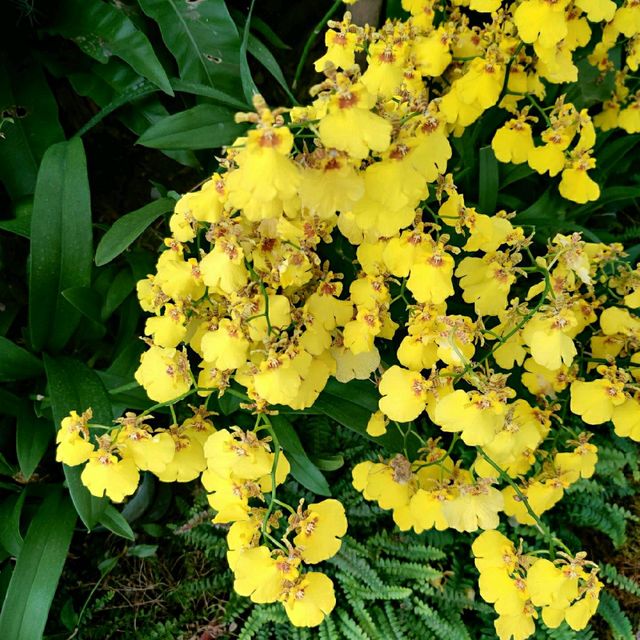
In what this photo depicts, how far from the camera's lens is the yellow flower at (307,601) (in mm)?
985

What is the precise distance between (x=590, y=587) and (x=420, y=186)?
70cm

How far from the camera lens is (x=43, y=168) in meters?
1.37

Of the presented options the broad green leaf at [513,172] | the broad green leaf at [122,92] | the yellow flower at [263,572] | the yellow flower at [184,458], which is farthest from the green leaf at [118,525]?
the broad green leaf at [513,172]

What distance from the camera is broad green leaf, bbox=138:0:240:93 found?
1.51 m

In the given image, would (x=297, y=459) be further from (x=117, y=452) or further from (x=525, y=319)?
(x=525, y=319)

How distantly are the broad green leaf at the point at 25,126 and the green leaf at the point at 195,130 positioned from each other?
0.41 meters

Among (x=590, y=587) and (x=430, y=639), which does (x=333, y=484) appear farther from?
(x=590, y=587)

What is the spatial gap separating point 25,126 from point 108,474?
1050mm

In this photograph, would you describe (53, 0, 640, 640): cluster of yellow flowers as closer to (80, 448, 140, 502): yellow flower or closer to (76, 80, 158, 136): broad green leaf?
(80, 448, 140, 502): yellow flower

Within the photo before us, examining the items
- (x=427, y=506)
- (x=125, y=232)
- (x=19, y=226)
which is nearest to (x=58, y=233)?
(x=19, y=226)

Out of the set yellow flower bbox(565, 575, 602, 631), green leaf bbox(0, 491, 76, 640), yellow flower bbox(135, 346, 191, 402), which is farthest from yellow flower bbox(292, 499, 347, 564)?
green leaf bbox(0, 491, 76, 640)

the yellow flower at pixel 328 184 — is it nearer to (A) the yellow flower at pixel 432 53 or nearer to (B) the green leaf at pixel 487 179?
(A) the yellow flower at pixel 432 53

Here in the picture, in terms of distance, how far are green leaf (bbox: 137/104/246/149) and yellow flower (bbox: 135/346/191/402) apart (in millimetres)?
501

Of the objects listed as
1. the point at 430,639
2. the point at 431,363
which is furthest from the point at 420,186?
the point at 430,639
